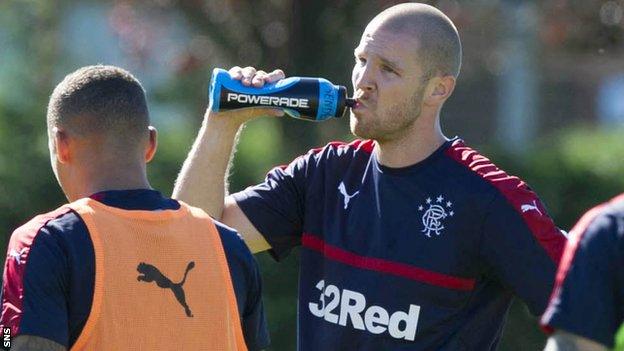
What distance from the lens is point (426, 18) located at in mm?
4504

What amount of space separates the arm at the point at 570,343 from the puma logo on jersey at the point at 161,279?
41.8 inches

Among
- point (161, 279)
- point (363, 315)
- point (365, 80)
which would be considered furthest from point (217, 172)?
point (161, 279)

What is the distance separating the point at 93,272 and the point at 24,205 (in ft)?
17.2

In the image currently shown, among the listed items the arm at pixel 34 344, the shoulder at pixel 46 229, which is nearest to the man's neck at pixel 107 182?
the shoulder at pixel 46 229

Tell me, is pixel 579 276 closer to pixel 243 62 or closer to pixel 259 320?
pixel 259 320

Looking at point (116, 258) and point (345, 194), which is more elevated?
point (116, 258)

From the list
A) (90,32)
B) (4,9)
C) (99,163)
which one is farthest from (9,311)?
(90,32)

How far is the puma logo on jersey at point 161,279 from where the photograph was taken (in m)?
3.43

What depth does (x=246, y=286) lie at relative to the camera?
369 centimetres

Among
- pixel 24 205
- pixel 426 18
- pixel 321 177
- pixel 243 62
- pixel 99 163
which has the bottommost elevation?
pixel 24 205

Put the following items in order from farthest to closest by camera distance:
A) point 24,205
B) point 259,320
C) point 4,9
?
point 4,9 → point 24,205 → point 259,320

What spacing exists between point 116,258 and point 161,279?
14cm

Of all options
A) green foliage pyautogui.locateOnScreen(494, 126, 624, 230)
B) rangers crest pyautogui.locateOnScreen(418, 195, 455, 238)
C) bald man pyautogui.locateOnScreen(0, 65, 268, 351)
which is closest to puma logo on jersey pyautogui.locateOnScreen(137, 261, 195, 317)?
bald man pyautogui.locateOnScreen(0, 65, 268, 351)

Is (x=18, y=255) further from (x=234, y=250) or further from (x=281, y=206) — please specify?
(x=281, y=206)
